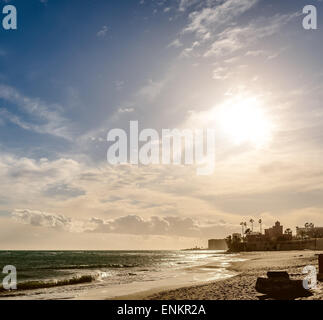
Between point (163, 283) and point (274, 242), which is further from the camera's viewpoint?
point (274, 242)

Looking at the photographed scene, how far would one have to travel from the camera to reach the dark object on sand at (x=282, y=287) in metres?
16.5

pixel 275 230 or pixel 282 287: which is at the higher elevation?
pixel 282 287

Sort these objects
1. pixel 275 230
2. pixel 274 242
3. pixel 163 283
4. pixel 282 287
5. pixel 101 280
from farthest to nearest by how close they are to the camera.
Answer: pixel 275 230
pixel 274 242
pixel 101 280
pixel 163 283
pixel 282 287

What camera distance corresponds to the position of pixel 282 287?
16.8 m

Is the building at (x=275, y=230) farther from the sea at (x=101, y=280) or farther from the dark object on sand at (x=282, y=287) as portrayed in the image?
the dark object on sand at (x=282, y=287)

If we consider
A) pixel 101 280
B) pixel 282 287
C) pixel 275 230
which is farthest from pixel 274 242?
pixel 282 287

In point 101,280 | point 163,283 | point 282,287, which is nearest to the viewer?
point 282,287

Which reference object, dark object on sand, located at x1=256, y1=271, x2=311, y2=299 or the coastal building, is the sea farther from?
the coastal building

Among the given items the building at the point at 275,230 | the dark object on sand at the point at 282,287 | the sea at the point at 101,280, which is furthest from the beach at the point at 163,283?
the building at the point at 275,230

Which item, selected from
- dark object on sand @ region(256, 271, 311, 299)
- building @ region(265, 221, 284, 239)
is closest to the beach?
dark object on sand @ region(256, 271, 311, 299)

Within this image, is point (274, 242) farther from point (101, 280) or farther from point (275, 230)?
point (101, 280)

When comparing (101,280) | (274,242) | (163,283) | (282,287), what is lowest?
(274,242)
